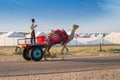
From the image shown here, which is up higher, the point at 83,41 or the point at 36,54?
the point at 83,41

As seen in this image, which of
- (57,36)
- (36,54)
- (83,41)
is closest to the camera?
(36,54)

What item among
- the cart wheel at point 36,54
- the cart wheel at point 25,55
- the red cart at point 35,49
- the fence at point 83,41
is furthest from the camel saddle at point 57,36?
the fence at point 83,41

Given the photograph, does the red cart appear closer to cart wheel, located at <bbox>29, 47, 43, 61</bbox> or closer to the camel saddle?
cart wheel, located at <bbox>29, 47, 43, 61</bbox>

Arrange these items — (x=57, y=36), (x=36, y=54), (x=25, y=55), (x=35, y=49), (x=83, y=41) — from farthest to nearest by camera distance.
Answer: (x=83, y=41) → (x=25, y=55) → (x=57, y=36) → (x=35, y=49) → (x=36, y=54)

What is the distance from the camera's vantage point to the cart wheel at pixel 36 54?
79.0 ft

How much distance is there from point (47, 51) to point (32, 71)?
24.4 feet

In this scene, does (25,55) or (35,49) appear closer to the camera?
(35,49)

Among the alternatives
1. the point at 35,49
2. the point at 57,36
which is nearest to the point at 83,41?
the point at 57,36

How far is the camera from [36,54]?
24156mm

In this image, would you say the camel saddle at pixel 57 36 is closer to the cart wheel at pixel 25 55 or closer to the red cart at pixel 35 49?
the red cart at pixel 35 49

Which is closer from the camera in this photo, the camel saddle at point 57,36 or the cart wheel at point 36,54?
the cart wheel at point 36,54

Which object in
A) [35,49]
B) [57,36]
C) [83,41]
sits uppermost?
[83,41]

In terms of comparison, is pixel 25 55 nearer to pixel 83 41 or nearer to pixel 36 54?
pixel 36 54

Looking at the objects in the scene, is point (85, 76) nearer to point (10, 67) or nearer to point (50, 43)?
point (10, 67)
